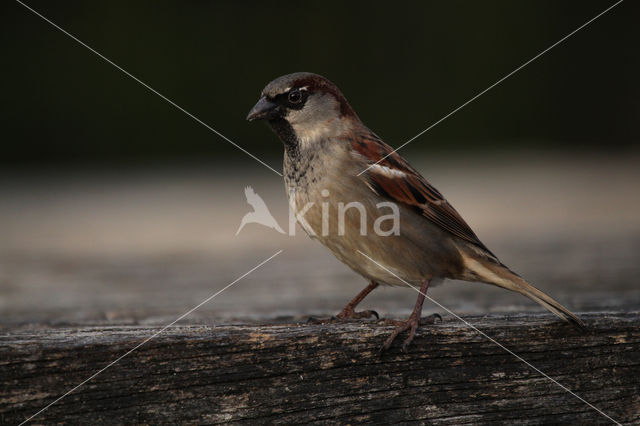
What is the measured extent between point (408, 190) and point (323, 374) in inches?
44.4

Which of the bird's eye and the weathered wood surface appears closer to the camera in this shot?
the weathered wood surface

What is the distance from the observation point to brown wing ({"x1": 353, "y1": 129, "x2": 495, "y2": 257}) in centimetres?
265

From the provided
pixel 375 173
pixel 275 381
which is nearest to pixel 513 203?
pixel 375 173

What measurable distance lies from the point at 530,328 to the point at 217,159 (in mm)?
8636

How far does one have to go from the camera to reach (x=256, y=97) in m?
8.52

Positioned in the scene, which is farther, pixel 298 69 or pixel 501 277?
pixel 298 69

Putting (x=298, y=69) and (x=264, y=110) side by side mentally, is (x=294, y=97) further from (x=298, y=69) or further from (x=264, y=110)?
(x=298, y=69)

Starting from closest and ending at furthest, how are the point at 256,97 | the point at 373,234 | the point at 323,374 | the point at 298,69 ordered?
1. the point at 323,374
2. the point at 373,234
3. the point at 256,97
4. the point at 298,69

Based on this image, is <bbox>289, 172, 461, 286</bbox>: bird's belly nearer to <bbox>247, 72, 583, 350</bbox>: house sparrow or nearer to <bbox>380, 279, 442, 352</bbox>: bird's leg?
<bbox>247, 72, 583, 350</bbox>: house sparrow

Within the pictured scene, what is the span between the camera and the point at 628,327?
1787mm

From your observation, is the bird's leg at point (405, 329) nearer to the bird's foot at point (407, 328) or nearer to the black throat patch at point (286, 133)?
the bird's foot at point (407, 328)

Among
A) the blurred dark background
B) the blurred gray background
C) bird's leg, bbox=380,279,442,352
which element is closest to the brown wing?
bird's leg, bbox=380,279,442,352

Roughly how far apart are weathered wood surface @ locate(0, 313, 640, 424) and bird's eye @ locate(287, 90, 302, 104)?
122cm

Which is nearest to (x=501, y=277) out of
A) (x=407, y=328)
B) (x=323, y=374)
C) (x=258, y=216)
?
(x=407, y=328)
